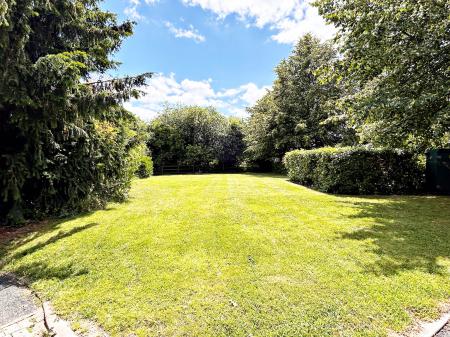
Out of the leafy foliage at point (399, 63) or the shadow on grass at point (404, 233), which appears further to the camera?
the leafy foliage at point (399, 63)

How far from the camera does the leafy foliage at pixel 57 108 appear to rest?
4723mm

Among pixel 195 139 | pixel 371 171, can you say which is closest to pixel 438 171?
pixel 371 171

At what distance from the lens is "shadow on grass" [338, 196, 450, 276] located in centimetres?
361

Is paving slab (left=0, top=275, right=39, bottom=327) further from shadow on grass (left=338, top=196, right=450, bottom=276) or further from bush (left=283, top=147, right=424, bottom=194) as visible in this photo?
bush (left=283, top=147, right=424, bottom=194)

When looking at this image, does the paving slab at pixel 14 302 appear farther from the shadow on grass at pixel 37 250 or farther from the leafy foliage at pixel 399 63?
the leafy foliage at pixel 399 63

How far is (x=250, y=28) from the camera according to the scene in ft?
40.8

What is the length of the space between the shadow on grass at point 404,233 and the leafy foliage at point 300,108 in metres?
12.7

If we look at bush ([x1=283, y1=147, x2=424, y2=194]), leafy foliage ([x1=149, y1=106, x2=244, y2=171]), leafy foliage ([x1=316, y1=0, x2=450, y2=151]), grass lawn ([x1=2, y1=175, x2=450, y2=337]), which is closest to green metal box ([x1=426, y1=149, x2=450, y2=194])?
bush ([x1=283, y1=147, x2=424, y2=194])

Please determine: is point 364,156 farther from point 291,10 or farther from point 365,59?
point 291,10

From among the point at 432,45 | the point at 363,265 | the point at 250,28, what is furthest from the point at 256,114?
the point at 363,265

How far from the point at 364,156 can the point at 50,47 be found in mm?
9653

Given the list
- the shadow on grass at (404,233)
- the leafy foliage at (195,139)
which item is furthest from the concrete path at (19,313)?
the leafy foliage at (195,139)

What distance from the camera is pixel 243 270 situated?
3.46m

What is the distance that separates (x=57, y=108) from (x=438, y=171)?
11.8 metres
